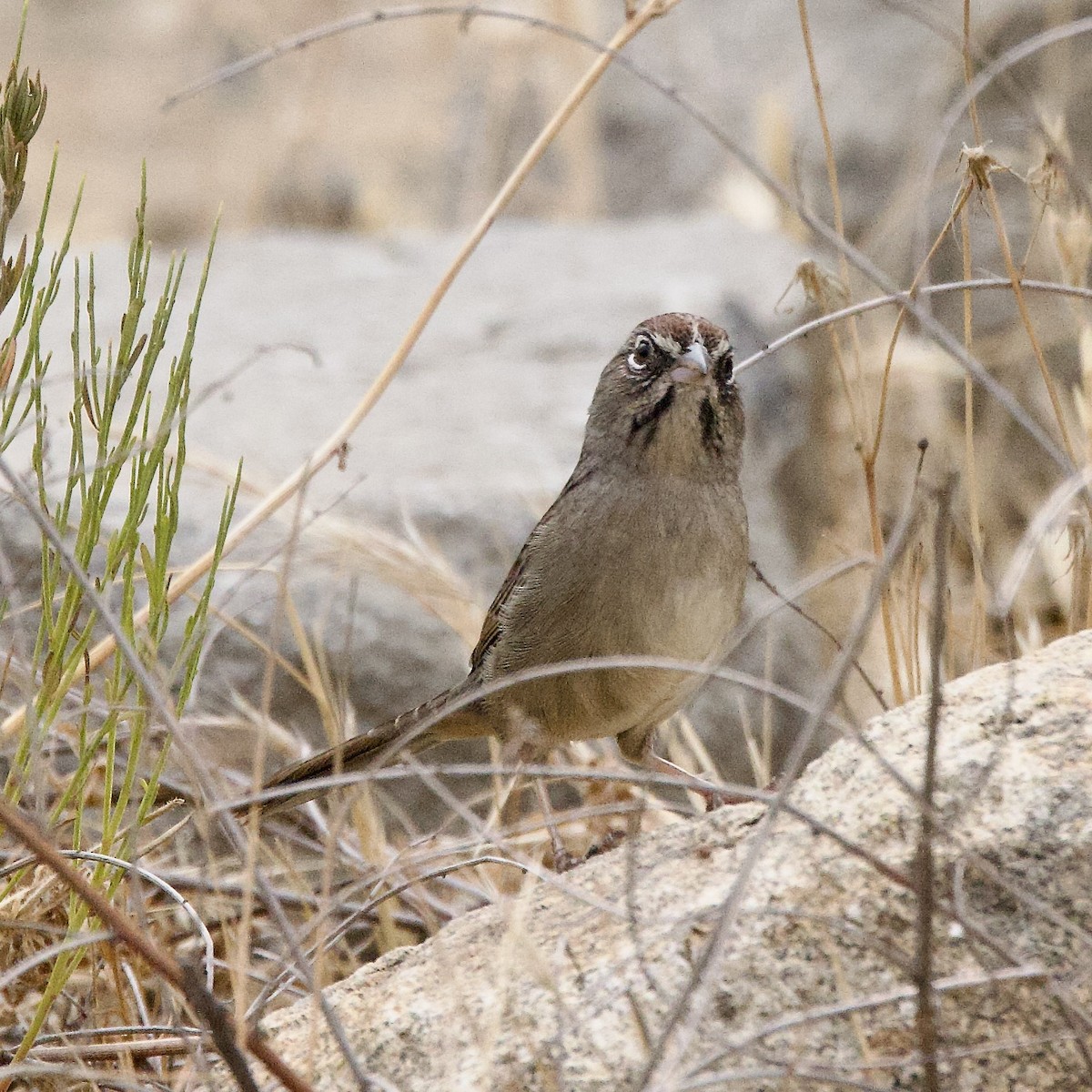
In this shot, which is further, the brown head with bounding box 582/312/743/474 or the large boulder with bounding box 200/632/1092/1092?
the brown head with bounding box 582/312/743/474

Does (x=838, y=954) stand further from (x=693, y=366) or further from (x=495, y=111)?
(x=495, y=111)

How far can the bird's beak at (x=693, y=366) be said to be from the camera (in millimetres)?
3549

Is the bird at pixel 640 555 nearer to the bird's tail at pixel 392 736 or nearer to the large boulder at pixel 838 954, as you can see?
the bird's tail at pixel 392 736

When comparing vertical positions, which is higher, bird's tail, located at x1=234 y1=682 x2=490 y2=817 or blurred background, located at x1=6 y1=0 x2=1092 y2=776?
blurred background, located at x1=6 y1=0 x2=1092 y2=776

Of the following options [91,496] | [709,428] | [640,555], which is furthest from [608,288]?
[91,496]

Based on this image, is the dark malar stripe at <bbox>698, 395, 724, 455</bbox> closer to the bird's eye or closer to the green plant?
the bird's eye

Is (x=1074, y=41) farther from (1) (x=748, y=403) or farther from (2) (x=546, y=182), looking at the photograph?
(2) (x=546, y=182)

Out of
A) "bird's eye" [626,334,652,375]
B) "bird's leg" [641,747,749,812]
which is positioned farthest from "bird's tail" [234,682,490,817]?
"bird's eye" [626,334,652,375]

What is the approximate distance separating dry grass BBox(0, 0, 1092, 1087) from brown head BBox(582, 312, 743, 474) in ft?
1.00

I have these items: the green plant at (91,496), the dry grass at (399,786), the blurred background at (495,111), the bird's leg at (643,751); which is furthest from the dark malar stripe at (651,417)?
the blurred background at (495,111)

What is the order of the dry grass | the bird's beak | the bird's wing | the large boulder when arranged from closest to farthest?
the large boulder, the dry grass, the bird's beak, the bird's wing

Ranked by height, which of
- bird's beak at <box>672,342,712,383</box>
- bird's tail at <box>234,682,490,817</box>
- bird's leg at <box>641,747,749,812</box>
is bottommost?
bird's leg at <box>641,747,749,812</box>

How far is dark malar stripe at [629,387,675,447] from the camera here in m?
3.65

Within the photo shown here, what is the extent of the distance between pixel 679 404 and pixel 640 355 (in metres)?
0.18
